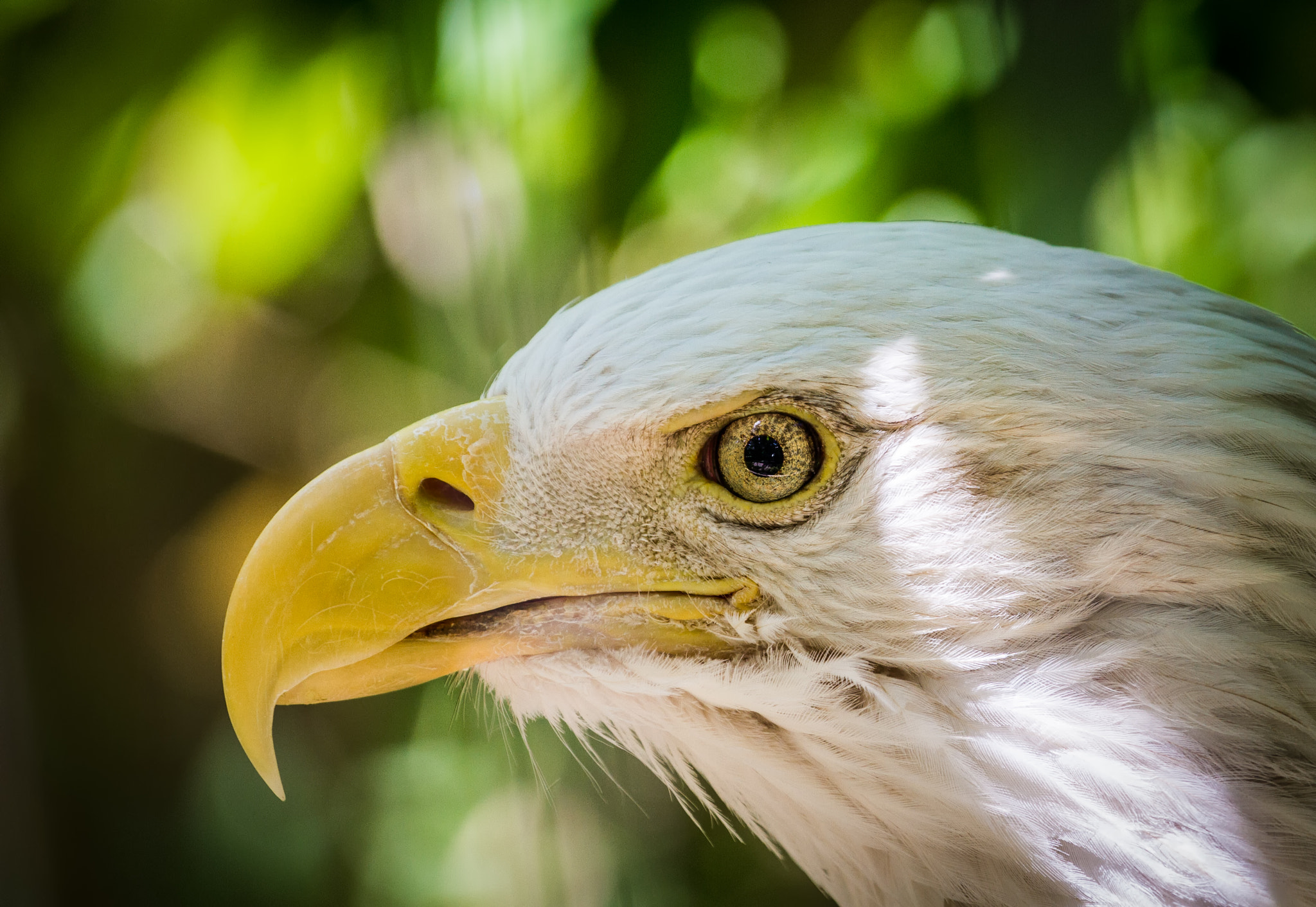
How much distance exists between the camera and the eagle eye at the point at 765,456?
0.68m

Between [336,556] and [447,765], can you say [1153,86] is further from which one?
[447,765]

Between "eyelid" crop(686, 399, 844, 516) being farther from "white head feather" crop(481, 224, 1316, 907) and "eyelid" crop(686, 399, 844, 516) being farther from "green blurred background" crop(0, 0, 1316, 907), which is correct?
"green blurred background" crop(0, 0, 1316, 907)

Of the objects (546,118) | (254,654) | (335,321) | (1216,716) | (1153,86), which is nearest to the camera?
(1216,716)

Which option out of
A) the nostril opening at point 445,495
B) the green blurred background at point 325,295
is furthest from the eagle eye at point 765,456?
the green blurred background at point 325,295

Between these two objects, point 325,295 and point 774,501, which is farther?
point 325,295

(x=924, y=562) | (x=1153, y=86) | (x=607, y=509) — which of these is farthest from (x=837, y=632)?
(x=1153, y=86)

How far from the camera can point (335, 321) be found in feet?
5.04

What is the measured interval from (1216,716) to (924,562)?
239 millimetres

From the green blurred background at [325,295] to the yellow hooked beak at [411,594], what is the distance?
521 millimetres

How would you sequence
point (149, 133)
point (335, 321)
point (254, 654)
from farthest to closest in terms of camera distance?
point (335, 321), point (149, 133), point (254, 654)

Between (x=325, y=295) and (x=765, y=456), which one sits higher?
(x=325, y=295)

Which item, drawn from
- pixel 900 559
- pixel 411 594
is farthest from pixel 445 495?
pixel 900 559

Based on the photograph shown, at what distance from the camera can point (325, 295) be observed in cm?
152

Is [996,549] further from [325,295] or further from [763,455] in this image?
[325,295]
